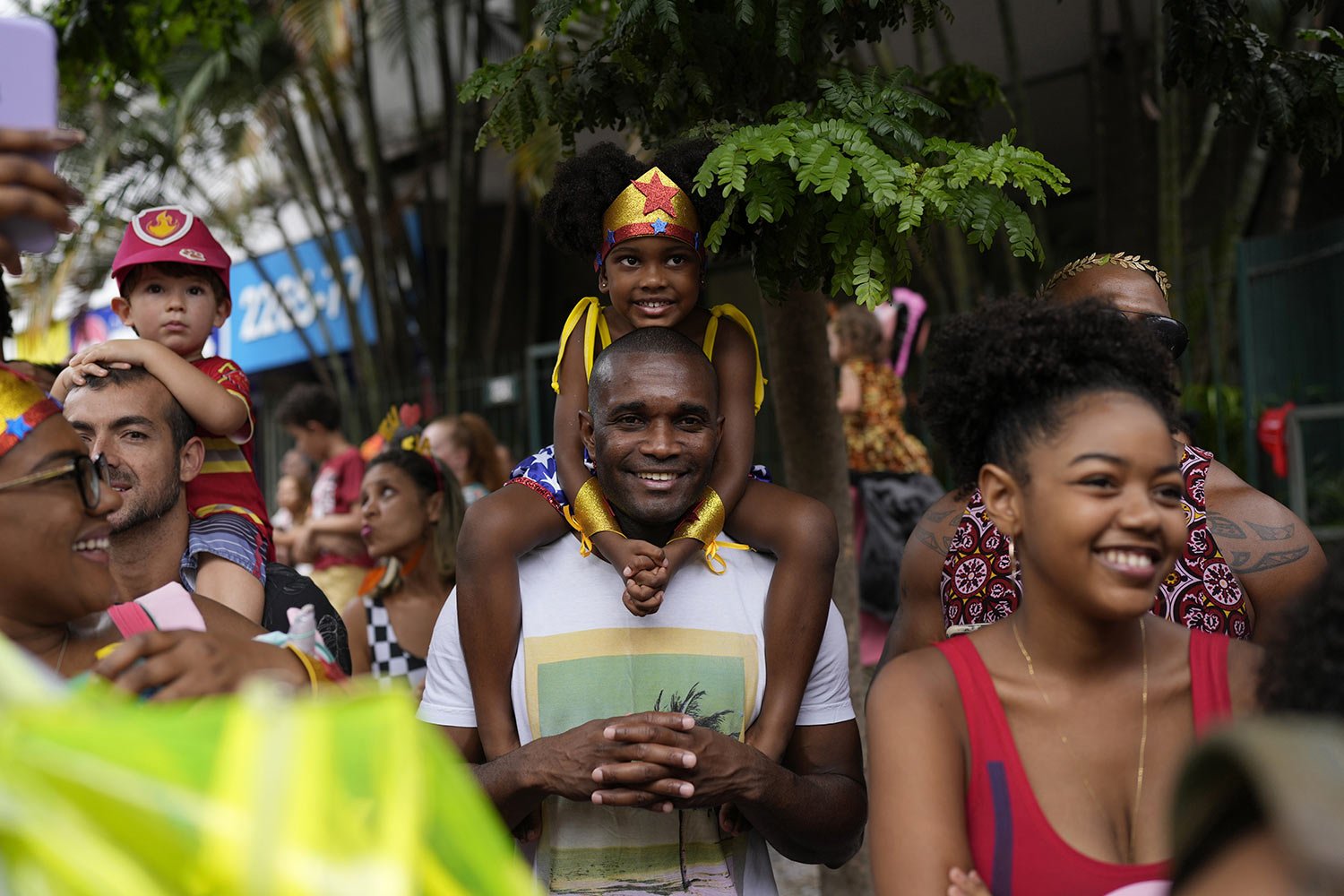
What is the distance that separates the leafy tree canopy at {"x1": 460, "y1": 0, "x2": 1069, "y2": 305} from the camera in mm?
3127

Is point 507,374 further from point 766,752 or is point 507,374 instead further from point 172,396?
point 766,752

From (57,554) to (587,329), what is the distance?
1863mm

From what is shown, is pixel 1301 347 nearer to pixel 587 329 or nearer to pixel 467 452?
pixel 467 452

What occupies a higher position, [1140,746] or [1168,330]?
[1168,330]

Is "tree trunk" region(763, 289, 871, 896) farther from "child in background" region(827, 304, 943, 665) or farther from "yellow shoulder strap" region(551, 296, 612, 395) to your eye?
"child in background" region(827, 304, 943, 665)

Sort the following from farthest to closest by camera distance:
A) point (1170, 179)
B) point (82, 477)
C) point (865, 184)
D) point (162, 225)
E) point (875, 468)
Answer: point (1170, 179), point (875, 468), point (162, 225), point (865, 184), point (82, 477)

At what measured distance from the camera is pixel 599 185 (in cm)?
379

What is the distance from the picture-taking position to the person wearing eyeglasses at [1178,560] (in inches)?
124

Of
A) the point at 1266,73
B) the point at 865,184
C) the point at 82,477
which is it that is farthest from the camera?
the point at 1266,73

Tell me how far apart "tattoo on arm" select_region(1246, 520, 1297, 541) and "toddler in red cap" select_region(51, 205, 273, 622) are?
2637 millimetres

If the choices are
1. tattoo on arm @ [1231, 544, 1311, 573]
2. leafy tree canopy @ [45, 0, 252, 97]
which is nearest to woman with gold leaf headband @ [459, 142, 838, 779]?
tattoo on arm @ [1231, 544, 1311, 573]

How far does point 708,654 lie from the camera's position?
10.5ft

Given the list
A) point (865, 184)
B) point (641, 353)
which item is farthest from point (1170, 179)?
point (641, 353)

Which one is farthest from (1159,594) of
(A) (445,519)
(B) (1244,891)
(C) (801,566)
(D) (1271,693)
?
(A) (445,519)
